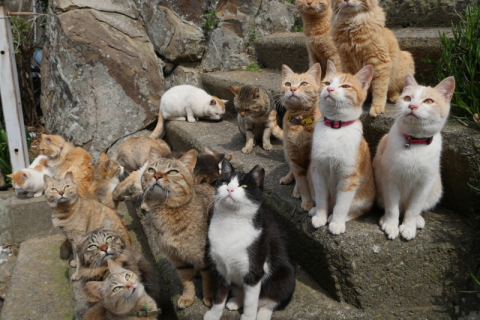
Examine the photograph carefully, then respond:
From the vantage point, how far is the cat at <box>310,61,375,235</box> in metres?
2.00

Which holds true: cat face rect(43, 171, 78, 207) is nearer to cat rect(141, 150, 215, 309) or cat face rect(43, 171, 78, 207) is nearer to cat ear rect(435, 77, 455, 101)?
cat rect(141, 150, 215, 309)

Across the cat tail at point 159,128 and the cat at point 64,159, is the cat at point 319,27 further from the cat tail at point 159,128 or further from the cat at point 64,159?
the cat at point 64,159

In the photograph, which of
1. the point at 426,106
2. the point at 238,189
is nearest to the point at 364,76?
the point at 426,106

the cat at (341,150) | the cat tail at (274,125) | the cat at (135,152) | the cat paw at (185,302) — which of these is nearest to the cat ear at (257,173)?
the cat at (341,150)

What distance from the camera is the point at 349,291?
82.9 inches

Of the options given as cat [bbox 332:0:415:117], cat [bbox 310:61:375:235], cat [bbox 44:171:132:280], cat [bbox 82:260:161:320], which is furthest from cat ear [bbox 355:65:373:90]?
cat [bbox 44:171:132:280]

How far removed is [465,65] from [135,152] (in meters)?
3.32

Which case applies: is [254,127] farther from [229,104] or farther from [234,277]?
[234,277]

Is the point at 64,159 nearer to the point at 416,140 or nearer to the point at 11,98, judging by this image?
the point at 11,98

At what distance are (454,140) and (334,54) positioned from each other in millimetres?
1426

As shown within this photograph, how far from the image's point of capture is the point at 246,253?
1912 millimetres

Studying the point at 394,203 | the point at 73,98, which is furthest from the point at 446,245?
the point at 73,98

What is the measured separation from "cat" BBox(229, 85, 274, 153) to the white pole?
2763 millimetres

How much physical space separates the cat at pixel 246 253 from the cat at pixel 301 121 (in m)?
0.51
